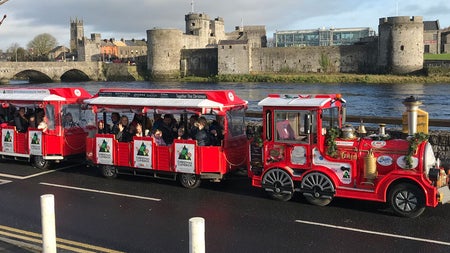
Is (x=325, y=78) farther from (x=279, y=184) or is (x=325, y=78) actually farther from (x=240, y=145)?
(x=279, y=184)

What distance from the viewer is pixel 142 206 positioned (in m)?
9.55

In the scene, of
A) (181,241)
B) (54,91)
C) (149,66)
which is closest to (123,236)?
(181,241)

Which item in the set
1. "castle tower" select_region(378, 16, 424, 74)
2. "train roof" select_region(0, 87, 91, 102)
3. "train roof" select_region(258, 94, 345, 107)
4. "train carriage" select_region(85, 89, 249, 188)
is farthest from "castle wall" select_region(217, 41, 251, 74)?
"train roof" select_region(258, 94, 345, 107)

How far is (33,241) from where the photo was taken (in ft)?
24.3

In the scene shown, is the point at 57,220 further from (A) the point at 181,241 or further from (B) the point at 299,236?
(B) the point at 299,236

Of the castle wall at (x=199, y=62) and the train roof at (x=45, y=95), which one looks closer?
the train roof at (x=45, y=95)

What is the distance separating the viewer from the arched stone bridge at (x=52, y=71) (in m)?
78.7

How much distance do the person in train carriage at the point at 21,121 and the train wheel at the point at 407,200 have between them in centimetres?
1001

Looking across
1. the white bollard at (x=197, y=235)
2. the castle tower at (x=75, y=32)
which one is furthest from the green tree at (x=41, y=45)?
the white bollard at (x=197, y=235)

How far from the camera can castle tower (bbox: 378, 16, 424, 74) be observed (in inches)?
2992

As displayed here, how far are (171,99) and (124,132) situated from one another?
173 centimetres

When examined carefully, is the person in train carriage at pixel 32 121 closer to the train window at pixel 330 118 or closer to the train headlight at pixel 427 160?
the train window at pixel 330 118

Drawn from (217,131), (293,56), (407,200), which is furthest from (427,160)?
(293,56)

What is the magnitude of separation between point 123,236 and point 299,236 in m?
2.70
